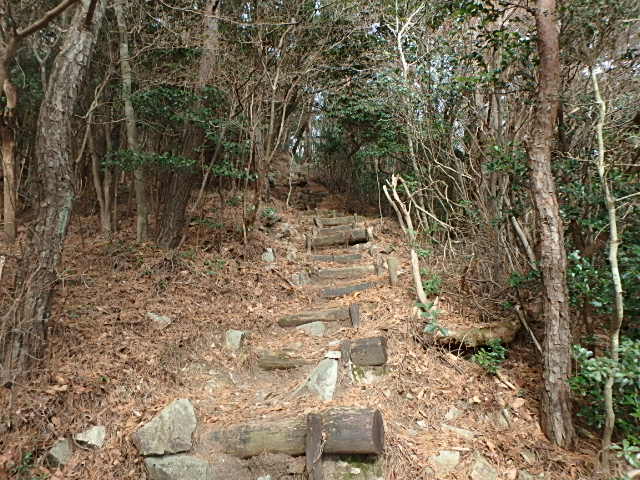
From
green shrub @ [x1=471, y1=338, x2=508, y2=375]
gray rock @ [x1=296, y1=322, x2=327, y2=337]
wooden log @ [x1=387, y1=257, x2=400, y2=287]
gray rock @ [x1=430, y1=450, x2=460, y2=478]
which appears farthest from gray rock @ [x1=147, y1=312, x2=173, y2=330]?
green shrub @ [x1=471, y1=338, x2=508, y2=375]

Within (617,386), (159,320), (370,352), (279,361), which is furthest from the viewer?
(159,320)

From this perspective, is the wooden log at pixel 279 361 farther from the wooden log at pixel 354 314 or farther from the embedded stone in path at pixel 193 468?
the embedded stone in path at pixel 193 468

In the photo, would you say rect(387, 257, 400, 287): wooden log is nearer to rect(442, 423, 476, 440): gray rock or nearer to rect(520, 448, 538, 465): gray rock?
rect(442, 423, 476, 440): gray rock

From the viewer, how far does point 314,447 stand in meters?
3.03

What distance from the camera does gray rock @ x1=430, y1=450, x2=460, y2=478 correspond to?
9.96 feet

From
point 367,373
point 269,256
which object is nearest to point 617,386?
point 367,373

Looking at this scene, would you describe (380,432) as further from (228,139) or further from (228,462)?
(228,139)

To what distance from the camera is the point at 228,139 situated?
7082 mm

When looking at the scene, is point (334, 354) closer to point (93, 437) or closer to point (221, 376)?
point (221, 376)

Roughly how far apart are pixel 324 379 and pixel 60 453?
7.63ft

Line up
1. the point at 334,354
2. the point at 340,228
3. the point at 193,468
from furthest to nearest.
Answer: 1. the point at 340,228
2. the point at 334,354
3. the point at 193,468

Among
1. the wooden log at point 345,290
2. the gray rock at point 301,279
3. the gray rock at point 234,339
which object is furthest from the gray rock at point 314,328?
the gray rock at point 301,279

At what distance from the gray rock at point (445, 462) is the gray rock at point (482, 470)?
13 centimetres

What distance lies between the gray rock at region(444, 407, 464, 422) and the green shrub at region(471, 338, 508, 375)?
1.71 ft
